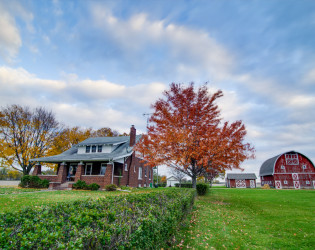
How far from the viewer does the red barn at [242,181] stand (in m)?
52.0

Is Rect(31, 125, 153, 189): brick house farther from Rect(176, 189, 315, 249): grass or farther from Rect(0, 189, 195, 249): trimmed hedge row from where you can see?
Rect(0, 189, 195, 249): trimmed hedge row

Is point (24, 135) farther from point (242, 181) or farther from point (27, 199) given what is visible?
point (242, 181)

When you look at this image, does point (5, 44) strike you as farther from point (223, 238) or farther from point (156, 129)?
point (223, 238)

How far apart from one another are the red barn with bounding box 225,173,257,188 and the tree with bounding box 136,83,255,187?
4475 centimetres

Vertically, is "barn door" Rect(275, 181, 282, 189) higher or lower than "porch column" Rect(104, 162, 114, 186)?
lower

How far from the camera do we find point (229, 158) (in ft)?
39.6

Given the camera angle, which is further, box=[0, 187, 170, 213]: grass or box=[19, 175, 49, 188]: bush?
box=[19, 175, 49, 188]: bush

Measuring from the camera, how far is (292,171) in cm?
4088

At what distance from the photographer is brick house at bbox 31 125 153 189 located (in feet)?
64.8

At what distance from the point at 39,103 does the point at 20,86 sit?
53.3 feet

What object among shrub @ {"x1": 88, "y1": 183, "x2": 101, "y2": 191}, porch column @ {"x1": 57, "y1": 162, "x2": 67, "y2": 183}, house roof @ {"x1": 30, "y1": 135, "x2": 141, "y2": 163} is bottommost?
shrub @ {"x1": 88, "y1": 183, "x2": 101, "y2": 191}

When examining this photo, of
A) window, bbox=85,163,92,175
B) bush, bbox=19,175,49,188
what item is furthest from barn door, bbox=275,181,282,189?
bush, bbox=19,175,49,188

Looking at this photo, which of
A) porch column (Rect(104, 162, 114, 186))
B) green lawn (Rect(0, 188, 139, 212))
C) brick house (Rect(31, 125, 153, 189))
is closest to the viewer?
green lawn (Rect(0, 188, 139, 212))

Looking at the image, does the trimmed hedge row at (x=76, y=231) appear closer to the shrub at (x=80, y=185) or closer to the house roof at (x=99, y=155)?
the shrub at (x=80, y=185)
